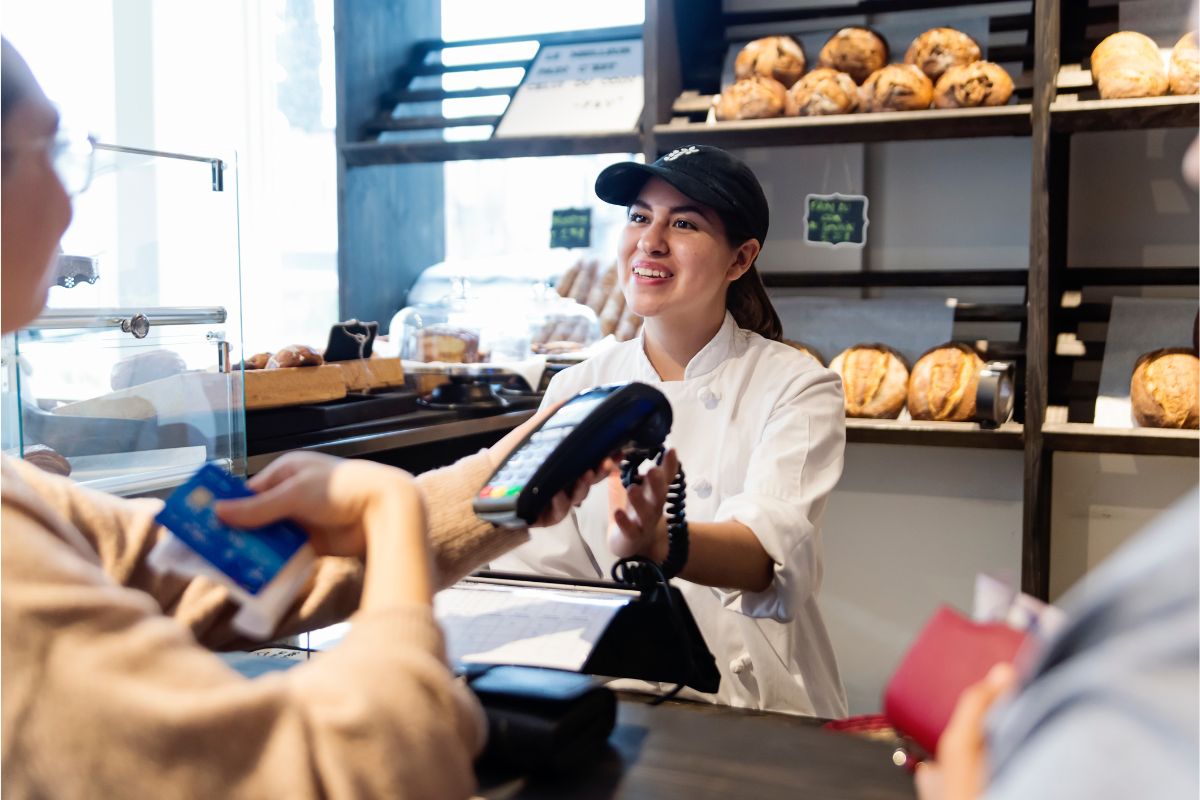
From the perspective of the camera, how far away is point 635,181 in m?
1.93

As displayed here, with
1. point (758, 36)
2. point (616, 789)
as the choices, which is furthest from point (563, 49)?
point (616, 789)

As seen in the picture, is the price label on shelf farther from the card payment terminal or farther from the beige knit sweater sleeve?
the beige knit sweater sleeve

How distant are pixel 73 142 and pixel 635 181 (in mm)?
1286

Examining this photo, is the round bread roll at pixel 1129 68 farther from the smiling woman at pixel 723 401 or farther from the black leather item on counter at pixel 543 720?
the black leather item on counter at pixel 543 720

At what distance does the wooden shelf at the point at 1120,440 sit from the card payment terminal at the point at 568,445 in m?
1.80

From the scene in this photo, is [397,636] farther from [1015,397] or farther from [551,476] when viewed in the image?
[1015,397]

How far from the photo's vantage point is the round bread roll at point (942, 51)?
8.90ft

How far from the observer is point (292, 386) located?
2338 mm

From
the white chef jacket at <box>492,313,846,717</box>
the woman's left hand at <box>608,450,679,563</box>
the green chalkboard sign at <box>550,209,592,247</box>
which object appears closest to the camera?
the woman's left hand at <box>608,450,679,563</box>

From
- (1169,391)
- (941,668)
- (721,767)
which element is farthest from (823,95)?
(941,668)

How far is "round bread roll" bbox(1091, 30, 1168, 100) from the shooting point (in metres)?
2.48

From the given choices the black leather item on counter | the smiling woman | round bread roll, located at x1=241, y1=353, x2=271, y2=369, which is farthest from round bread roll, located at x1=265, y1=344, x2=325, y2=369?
the black leather item on counter

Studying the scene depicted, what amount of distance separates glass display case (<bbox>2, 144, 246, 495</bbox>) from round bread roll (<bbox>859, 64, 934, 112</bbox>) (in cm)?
161

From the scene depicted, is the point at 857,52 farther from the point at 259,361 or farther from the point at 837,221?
the point at 259,361
